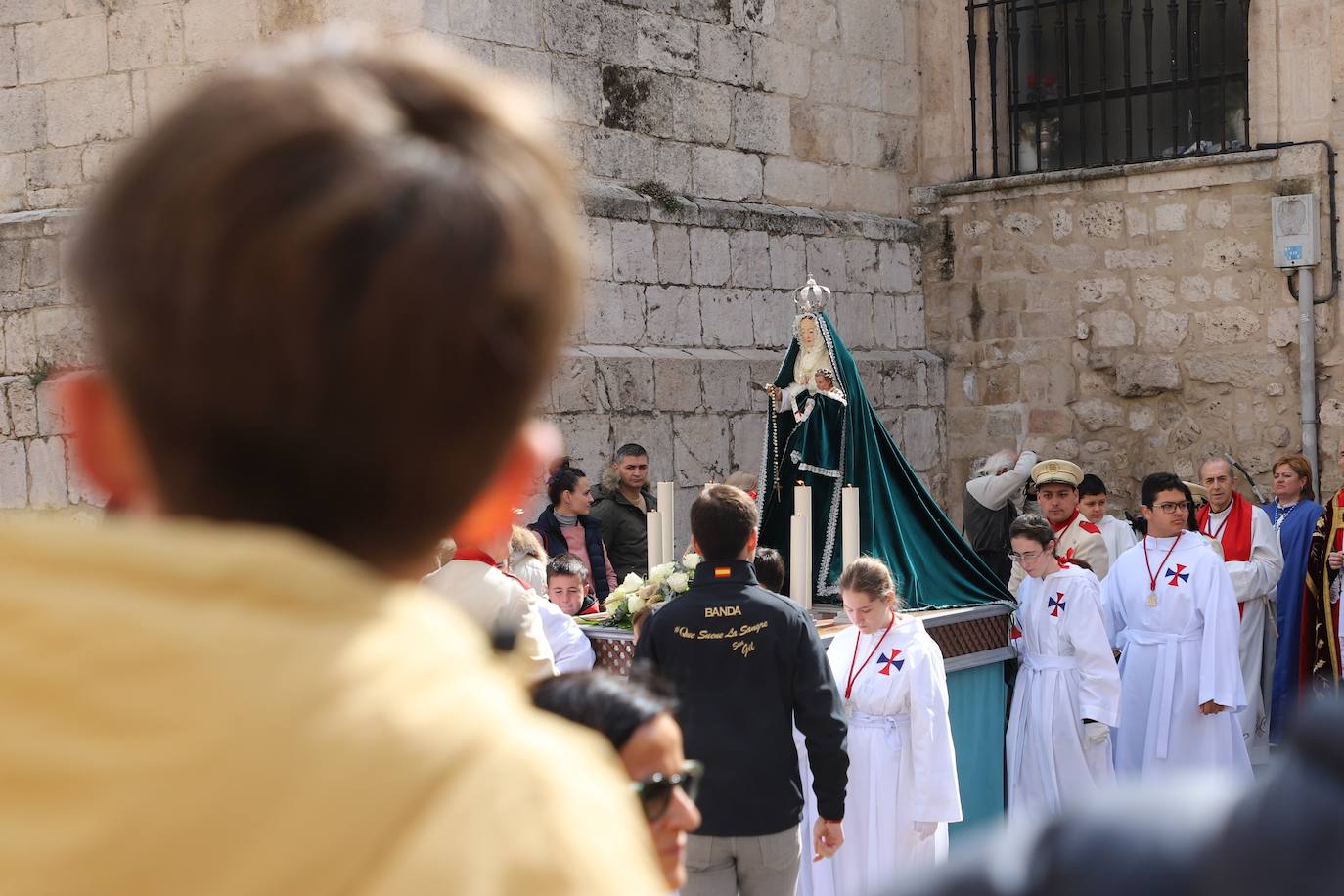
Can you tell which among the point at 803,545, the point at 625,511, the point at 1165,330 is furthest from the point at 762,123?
the point at 803,545

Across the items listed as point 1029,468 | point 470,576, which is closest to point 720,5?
point 1029,468

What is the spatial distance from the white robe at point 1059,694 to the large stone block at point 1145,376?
13.9 feet

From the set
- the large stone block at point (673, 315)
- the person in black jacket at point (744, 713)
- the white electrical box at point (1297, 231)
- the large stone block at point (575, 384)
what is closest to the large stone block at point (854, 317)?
the large stone block at point (673, 315)

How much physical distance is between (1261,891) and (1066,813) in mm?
95

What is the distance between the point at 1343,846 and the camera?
60 cm

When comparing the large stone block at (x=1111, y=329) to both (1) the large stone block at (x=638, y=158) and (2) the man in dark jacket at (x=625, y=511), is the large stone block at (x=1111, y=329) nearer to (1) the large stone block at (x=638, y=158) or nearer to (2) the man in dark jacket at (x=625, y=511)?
(1) the large stone block at (x=638, y=158)

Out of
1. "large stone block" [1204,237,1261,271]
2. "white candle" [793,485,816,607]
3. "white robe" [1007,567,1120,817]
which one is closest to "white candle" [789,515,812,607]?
"white candle" [793,485,816,607]

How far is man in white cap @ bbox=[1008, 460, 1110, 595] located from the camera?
340 inches

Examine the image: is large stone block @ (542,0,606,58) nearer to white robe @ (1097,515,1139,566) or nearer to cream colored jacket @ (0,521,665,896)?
white robe @ (1097,515,1139,566)

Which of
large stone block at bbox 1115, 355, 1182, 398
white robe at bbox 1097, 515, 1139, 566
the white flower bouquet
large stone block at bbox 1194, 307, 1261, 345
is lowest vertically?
white robe at bbox 1097, 515, 1139, 566

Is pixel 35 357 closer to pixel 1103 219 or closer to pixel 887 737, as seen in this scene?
pixel 887 737

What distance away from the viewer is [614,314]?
9.67 m

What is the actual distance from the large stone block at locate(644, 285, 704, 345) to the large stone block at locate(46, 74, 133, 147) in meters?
3.17

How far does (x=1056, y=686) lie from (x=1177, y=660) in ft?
3.22
